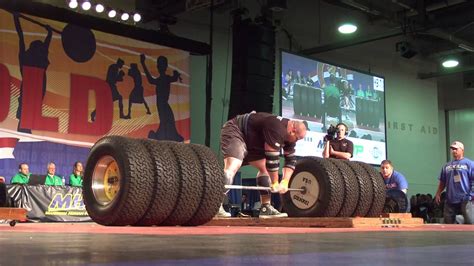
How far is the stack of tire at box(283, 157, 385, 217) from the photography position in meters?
4.59

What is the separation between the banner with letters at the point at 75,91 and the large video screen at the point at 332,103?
226 centimetres

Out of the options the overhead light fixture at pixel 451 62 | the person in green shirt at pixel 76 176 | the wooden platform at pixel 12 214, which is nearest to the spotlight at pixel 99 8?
the person in green shirt at pixel 76 176

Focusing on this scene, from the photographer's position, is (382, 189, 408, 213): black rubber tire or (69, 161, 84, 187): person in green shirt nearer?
(382, 189, 408, 213): black rubber tire

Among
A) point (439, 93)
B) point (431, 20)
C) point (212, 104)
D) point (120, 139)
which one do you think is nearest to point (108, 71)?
point (212, 104)

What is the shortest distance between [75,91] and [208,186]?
7.33m

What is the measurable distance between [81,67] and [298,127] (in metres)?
6.70

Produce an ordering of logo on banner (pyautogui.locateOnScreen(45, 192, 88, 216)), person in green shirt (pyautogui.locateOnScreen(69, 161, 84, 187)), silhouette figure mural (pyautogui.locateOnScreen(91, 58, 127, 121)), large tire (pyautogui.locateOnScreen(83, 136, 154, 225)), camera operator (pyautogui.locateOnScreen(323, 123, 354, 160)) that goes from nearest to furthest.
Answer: large tire (pyautogui.locateOnScreen(83, 136, 154, 225))
camera operator (pyautogui.locateOnScreen(323, 123, 354, 160))
logo on banner (pyautogui.locateOnScreen(45, 192, 88, 216))
person in green shirt (pyautogui.locateOnScreen(69, 161, 84, 187))
silhouette figure mural (pyautogui.locateOnScreen(91, 58, 127, 121))

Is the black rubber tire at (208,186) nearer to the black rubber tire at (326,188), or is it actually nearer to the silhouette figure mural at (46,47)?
the black rubber tire at (326,188)

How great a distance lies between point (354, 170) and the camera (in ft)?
15.9

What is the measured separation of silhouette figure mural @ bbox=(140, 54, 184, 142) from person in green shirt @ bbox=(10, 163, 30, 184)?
8.39 feet

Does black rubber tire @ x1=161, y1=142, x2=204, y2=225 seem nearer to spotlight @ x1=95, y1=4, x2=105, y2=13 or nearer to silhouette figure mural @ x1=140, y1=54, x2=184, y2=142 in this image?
spotlight @ x1=95, y1=4, x2=105, y2=13

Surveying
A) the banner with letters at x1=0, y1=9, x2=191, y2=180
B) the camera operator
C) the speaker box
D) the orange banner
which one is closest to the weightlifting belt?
the camera operator

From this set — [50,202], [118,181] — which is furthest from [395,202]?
[50,202]

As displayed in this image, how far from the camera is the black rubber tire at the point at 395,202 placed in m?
5.96
